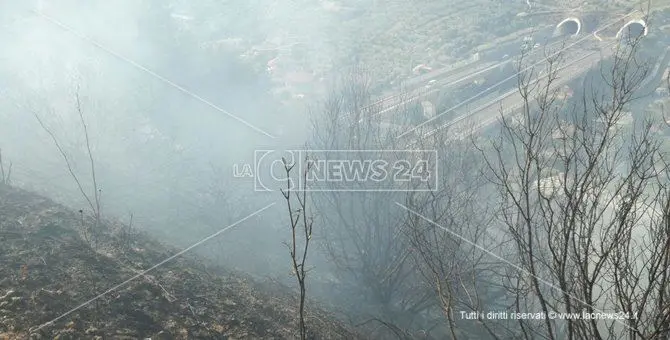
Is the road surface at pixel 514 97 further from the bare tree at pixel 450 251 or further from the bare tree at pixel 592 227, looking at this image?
the bare tree at pixel 592 227

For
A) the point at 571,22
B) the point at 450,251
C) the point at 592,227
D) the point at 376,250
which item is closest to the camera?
the point at 592,227

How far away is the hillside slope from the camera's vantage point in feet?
13.7

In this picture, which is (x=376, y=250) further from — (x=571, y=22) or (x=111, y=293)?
(x=571, y=22)

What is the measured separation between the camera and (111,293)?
15.8ft

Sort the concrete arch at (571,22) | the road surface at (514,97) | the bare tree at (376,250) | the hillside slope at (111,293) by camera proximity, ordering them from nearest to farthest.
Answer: the hillside slope at (111,293)
the bare tree at (376,250)
the road surface at (514,97)
the concrete arch at (571,22)

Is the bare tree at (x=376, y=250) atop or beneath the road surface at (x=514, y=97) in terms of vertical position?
beneath

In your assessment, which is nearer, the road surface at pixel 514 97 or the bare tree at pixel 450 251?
the bare tree at pixel 450 251

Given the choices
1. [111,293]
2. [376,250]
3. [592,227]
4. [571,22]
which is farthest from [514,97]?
[111,293]

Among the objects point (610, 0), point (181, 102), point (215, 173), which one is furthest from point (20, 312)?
point (610, 0)

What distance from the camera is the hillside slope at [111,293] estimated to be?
13.7 feet

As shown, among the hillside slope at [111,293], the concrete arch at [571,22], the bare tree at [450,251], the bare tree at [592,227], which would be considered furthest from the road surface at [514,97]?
the bare tree at [592,227]

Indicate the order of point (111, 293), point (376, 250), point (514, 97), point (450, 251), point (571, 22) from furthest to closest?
point (571, 22) < point (514, 97) < point (376, 250) < point (450, 251) < point (111, 293)

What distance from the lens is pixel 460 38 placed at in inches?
1319

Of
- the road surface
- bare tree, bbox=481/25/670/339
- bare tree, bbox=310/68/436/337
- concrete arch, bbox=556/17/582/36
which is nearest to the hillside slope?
bare tree, bbox=310/68/436/337
